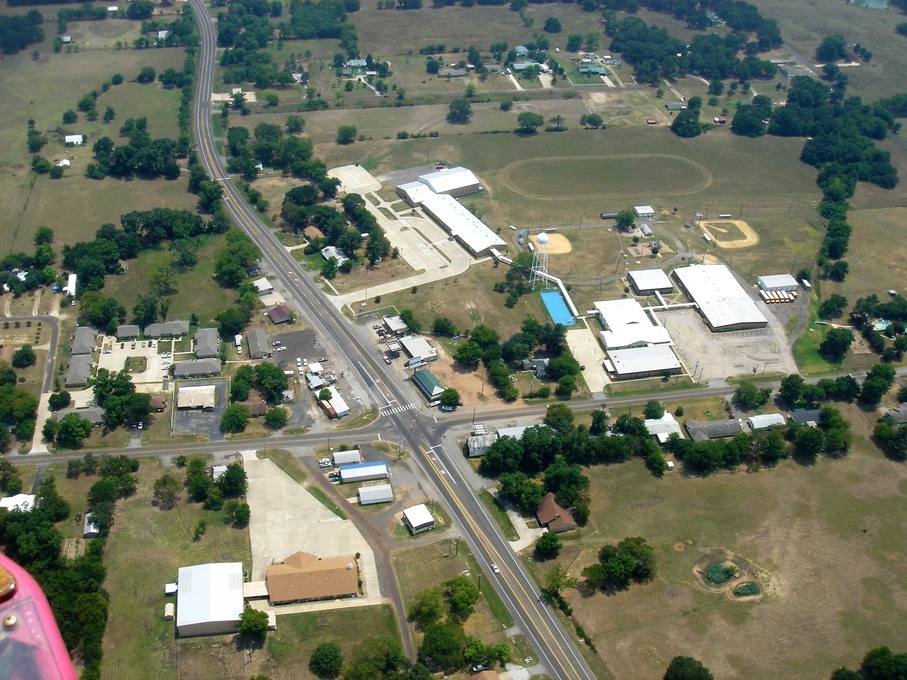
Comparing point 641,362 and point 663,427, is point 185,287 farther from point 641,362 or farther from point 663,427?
point 663,427

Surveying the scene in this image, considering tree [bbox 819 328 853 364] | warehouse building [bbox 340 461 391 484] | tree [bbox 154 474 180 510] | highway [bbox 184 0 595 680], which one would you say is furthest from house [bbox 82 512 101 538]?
tree [bbox 819 328 853 364]

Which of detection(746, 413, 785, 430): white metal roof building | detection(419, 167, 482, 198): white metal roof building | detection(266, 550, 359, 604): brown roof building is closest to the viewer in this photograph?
detection(266, 550, 359, 604): brown roof building

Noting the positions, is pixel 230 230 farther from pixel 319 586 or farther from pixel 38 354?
pixel 319 586

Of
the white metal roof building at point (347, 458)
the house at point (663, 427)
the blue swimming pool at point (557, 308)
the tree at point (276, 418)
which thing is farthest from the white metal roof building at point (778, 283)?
the tree at point (276, 418)

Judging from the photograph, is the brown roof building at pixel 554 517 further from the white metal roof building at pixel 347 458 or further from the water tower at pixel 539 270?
the water tower at pixel 539 270

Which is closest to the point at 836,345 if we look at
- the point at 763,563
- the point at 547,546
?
the point at 763,563

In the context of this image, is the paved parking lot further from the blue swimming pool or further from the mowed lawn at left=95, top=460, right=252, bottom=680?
the blue swimming pool
